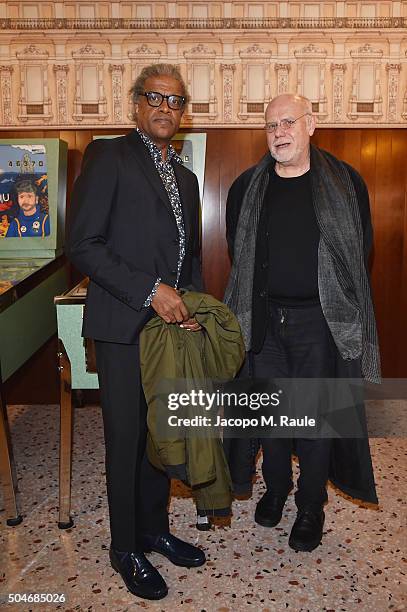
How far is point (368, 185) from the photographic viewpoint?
125 inches

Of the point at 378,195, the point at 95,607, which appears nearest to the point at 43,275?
the point at 95,607

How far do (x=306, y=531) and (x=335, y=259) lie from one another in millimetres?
936

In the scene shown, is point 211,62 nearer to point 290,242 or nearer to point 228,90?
point 228,90

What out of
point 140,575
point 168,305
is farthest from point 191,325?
point 140,575

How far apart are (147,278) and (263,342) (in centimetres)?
59

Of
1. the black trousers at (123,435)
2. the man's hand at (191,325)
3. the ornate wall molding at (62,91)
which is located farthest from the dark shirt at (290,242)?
the ornate wall molding at (62,91)

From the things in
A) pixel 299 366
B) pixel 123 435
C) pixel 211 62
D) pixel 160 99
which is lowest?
pixel 123 435

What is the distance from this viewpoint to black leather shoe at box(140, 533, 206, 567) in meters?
1.93

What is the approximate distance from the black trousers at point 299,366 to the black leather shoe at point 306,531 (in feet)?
0.11

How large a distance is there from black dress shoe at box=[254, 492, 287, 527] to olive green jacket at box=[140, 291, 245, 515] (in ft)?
1.78

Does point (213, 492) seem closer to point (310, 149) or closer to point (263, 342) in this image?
point (263, 342)

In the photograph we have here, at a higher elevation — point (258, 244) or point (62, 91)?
point (62, 91)

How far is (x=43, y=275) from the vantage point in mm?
2711

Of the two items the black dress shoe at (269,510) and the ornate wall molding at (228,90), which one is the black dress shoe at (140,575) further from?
the ornate wall molding at (228,90)
